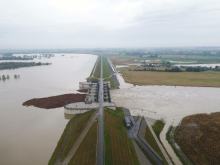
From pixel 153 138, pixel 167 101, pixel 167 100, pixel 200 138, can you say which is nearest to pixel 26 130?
pixel 153 138

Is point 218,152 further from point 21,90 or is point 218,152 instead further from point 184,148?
point 21,90

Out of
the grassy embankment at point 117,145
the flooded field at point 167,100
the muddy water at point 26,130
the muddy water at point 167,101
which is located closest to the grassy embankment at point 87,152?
the grassy embankment at point 117,145

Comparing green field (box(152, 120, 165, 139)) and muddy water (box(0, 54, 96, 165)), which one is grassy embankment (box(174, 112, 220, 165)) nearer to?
green field (box(152, 120, 165, 139))

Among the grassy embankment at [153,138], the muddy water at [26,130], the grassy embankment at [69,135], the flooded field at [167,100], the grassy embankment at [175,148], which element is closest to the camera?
the grassy embankment at [175,148]

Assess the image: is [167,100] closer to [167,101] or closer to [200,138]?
[167,101]

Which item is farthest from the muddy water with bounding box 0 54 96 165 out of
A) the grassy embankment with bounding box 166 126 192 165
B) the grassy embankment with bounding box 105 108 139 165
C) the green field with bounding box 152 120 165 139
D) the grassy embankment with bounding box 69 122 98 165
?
the grassy embankment with bounding box 166 126 192 165

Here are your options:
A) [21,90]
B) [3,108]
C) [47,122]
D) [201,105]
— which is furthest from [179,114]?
[21,90]

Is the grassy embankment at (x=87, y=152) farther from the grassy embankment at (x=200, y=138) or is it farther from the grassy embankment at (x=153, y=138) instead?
the grassy embankment at (x=200, y=138)
